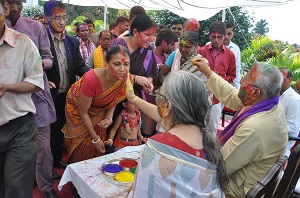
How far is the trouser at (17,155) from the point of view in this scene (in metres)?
1.82

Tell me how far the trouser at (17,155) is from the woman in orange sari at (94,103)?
1.68 ft

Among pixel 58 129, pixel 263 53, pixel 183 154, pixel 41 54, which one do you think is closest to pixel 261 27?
pixel 263 53

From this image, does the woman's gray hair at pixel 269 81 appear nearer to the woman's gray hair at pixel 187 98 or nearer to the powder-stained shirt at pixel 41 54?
the woman's gray hair at pixel 187 98

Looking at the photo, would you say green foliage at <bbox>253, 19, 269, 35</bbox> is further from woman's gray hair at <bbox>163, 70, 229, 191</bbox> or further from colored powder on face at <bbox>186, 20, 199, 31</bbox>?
woman's gray hair at <bbox>163, 70, 229, 191</bbox>

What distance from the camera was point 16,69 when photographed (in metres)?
1.79

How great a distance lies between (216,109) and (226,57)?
743 millimetres

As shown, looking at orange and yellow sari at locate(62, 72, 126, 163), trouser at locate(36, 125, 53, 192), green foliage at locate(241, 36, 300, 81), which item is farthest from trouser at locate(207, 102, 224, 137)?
green foliage at locate(241, 36, 300, 81)

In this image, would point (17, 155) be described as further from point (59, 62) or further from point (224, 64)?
point (224, 64)

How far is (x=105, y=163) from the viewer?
6.08 ft

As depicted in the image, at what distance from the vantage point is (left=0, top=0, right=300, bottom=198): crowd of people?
4.11 feet

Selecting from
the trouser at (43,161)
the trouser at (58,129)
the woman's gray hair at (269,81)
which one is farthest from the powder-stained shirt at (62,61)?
the woman's gray hair at (269,81)

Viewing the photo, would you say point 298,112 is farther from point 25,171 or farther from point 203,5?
point 203,5

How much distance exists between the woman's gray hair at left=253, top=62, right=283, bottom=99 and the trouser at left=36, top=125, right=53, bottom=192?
1739 millimetres

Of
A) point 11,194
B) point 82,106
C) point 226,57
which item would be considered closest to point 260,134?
point 82,106
